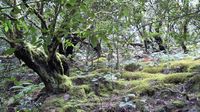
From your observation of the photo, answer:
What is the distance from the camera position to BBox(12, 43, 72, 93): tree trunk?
520 centimetres

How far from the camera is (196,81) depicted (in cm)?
488

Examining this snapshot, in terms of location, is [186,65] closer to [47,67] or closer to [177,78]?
[177,78]

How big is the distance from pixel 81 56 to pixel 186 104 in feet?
16.0

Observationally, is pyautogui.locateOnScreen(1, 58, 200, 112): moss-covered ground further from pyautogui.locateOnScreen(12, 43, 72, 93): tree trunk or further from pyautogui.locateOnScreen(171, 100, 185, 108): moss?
pyautogui.locateOnScreen(12, 43, 72, 93): tree trunk

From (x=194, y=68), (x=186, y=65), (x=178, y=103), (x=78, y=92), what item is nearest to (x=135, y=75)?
(x=186, y=65)

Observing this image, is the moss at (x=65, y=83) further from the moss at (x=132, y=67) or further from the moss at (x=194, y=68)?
the moss at (x=194, y=68)

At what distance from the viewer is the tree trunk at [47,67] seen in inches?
205

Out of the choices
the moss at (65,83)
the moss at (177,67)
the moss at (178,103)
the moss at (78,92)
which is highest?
the moss at (177,67)

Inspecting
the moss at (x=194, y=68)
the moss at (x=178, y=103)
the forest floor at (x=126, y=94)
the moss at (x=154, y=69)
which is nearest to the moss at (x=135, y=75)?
the forest floor at (x=126, y=94)

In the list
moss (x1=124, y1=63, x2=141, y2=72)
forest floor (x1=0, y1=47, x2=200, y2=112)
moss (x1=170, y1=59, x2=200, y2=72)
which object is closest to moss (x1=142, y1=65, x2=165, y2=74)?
forest floor (x1=0, y1=47, x2=200, y2=112)

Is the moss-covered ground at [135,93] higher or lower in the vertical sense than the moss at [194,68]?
lower

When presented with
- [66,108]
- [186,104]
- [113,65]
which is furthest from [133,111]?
[113,65]

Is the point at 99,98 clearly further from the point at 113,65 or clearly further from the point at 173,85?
the point at 113,65

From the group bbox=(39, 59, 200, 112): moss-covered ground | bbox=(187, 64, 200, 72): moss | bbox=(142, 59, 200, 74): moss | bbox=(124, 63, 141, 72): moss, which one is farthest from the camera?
bbox=(124, 63, 141, 72): moss
